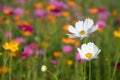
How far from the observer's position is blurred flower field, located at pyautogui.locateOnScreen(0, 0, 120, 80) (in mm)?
2042

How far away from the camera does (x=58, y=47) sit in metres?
4.17

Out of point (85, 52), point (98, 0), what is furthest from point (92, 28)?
point (98, 0)

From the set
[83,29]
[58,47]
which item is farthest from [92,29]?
[58,47]

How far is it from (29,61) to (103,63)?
532 millimetres

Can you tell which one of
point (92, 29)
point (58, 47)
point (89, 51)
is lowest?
point (89, 51)

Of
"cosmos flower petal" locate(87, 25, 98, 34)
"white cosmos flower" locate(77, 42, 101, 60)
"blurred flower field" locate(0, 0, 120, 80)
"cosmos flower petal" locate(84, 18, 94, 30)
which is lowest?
"white cosmos flower" locate(77, 42, 101, 60)

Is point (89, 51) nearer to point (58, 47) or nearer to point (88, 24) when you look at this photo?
point (88, 24)

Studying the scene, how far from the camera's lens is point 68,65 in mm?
3262

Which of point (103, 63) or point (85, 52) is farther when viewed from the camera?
point (103, 63)

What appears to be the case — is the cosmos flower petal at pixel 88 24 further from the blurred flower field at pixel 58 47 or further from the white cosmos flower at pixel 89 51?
the white cosmos flower at pixel 89 51

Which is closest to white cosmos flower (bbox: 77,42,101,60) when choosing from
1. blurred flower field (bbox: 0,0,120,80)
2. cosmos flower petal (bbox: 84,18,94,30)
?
blurred flower field (bbox: 0,0,120,80)

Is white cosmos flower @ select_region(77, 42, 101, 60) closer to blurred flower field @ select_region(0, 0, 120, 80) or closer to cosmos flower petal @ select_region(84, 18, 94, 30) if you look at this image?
blurred flower field @ select_region(0, 0, 120, 80)

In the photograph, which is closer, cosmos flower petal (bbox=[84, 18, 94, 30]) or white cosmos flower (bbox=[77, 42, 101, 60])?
white cosmos flower (bbox=[77, 42, 101, 60])

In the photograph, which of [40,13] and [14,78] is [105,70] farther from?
[40,13]
